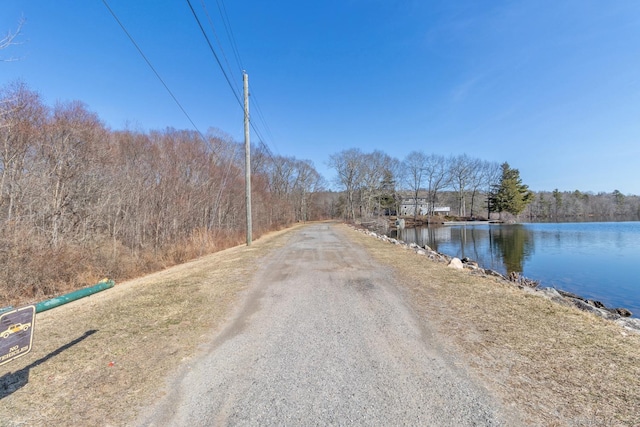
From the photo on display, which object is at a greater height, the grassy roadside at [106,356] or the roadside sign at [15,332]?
the roadside sign at [15,332]

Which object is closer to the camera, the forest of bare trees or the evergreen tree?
the forest of bare trees

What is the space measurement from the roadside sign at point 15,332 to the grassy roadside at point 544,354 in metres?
4.18

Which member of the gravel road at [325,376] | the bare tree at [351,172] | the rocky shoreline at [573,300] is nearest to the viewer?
the gravel road at [325,376]

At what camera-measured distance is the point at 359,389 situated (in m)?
2.66

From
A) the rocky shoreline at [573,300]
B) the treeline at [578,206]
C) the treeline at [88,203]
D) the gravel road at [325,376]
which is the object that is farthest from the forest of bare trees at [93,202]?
the treeline at [578,206]

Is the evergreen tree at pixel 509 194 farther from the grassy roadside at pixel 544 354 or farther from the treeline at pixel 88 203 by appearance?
the grassy roadside at pixel 544 354

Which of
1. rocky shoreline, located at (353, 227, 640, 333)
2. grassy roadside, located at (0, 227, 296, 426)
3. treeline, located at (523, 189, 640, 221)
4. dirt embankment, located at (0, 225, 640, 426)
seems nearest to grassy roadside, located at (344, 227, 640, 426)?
dirt embankment, located at (0, 225, 640, 426)

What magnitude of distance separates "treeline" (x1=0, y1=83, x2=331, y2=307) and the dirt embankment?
446 cm

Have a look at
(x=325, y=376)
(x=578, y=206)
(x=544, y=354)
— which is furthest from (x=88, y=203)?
(x=578, y=206)

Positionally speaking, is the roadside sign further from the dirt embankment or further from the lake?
the lake

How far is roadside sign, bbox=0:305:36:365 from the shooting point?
2408 mm

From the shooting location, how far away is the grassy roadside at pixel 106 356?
247 centimetres

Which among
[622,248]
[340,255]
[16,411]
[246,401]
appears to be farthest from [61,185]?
[622,248]

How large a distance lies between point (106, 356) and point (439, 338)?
4071 mm
